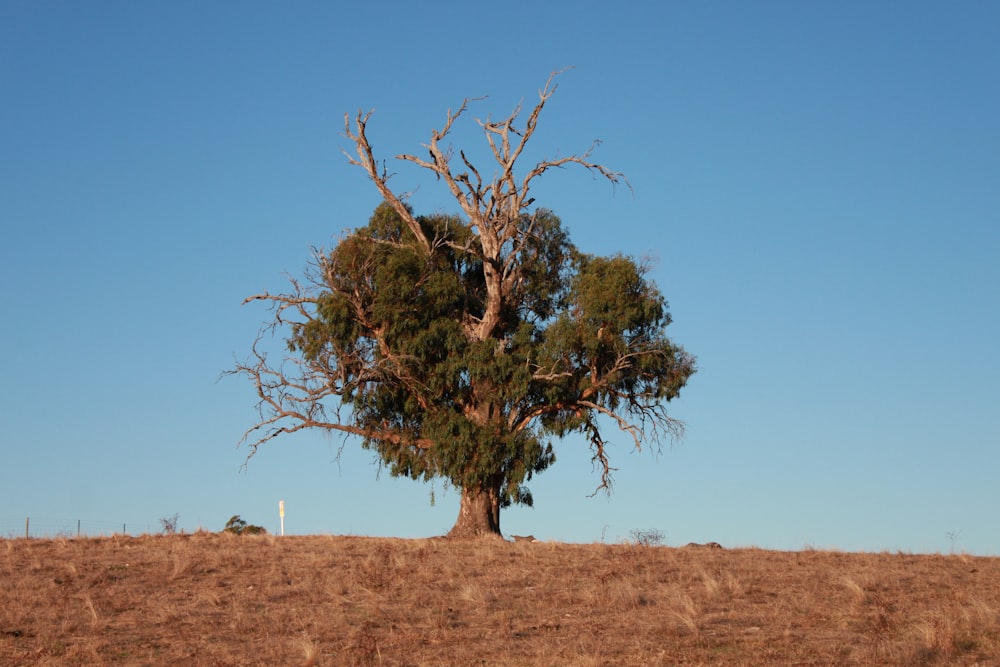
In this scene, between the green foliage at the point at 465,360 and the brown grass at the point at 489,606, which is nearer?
the brown grass at the point at 489,606

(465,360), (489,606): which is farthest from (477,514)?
(489,606)

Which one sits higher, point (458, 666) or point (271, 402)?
point (271, 402)

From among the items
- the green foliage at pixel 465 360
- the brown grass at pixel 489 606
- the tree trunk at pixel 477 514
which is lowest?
the brown grass at pixel 489 606

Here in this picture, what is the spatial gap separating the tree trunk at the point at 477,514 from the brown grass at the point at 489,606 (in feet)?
11.5

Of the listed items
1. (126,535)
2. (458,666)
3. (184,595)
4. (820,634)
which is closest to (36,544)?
Result: (126,535)

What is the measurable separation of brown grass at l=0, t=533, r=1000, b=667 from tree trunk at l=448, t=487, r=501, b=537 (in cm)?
352

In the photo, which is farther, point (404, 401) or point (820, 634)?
point (404, 401)

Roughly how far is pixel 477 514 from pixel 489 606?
40.4 feet

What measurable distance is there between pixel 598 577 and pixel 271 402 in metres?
13.6

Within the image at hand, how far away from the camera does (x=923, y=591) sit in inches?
883

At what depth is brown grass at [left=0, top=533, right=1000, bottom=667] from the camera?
666 inches

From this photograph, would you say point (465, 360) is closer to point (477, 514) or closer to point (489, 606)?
point (477, 514)

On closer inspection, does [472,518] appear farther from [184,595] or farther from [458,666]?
[458,666]

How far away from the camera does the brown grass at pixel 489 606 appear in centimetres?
1692
